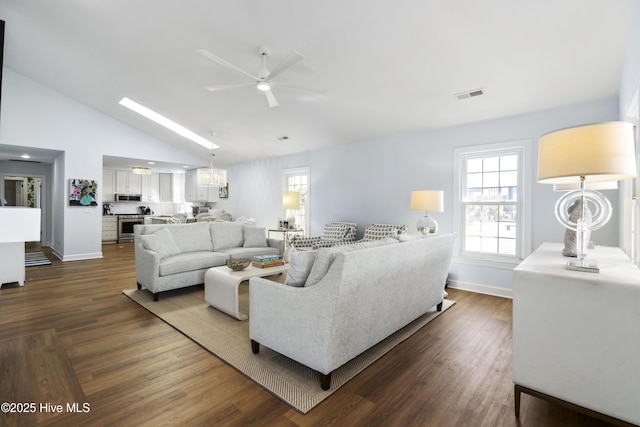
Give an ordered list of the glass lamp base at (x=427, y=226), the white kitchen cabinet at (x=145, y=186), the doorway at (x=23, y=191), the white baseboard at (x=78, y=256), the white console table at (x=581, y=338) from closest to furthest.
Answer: the white console table at (x=581, y=338) → the glass lamp base at (x=427, y=226) → the white baseboard at (x=78, y=256) → the doorway at (x=23, y=191) → the white kitchen cabinet at (x=145, y=186)

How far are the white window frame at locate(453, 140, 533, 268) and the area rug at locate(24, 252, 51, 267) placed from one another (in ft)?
25.3

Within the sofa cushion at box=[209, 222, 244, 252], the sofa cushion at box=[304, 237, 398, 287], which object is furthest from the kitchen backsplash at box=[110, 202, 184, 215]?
the sofa cushion at box=[304, 237, 398, 287]

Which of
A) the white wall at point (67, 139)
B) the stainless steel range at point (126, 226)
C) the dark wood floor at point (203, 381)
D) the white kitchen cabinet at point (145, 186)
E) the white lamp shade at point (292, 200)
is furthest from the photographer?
the white kitchen cabinet at point (145, 186)

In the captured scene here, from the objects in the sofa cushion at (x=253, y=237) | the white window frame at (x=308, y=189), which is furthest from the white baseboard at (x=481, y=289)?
the white window frame at (x=308, y=189)

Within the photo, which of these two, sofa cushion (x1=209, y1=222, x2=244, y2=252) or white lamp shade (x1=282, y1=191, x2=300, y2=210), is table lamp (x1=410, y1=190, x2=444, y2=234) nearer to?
white lamp shade (x1=282, y1=191, x2=300, y2=210)

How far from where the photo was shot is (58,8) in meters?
3.63

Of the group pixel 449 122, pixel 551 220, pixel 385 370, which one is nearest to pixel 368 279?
pixel 385 370

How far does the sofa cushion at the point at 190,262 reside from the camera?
377 cm

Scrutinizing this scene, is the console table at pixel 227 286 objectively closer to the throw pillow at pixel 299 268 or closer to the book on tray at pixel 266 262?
the book on tray at pixel 266 262

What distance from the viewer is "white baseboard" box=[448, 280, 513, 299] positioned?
161 inches

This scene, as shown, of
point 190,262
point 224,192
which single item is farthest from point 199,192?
point 190,262

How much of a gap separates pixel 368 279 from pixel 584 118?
11.8ft

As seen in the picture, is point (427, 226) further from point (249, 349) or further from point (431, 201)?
point (249, 349)

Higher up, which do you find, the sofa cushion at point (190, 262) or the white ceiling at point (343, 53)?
the white ceiling at point (343, 53)
